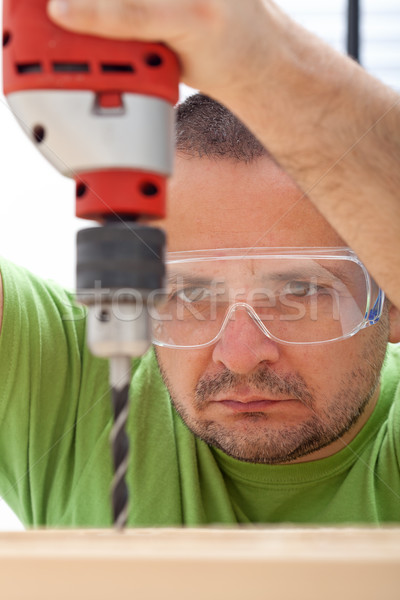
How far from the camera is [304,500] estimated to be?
145cm

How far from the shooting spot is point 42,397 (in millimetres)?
1528

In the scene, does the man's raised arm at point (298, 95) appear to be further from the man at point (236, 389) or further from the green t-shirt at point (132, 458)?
the green t-shirt at point (132, 458)

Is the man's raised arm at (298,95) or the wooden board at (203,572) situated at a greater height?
the man's raised arm at (298,95)

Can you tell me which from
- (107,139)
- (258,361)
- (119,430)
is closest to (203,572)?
(119,430)

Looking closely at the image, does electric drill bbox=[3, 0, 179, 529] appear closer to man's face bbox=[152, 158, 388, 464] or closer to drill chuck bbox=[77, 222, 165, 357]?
drill chuck bbox=[77, 222, 165, 357]

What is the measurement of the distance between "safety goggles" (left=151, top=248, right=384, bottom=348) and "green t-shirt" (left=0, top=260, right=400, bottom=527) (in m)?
0.26

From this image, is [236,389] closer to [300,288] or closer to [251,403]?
[251,403]

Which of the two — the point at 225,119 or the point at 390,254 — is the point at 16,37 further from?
the point at 225,119

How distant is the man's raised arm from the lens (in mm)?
599

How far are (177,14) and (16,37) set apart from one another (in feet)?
0.49

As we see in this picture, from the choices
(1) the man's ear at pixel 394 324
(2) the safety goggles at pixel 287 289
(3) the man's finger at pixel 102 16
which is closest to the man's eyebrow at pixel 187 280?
(2) the safety goggles at pixel 287 289

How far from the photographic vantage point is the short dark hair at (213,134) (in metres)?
1.41

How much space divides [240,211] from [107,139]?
780mm

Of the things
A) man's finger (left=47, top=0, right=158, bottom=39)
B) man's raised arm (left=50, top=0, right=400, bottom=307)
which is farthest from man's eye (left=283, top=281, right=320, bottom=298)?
man's finger (left=47, top=0, right=158, bottom=39)
